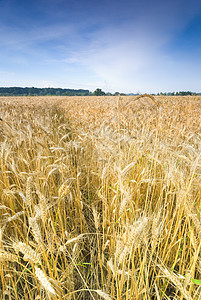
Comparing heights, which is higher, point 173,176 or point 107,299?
point 173,176

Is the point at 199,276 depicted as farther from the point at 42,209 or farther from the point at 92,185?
the point at 92,185

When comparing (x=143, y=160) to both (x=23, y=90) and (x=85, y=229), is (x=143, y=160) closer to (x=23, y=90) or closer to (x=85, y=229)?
(x=85, y=229)

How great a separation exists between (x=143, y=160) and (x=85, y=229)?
3.26ft

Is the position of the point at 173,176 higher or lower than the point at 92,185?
higher

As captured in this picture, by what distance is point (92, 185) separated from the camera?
7.63 feet

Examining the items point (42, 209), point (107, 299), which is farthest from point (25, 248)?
point (107, 299)

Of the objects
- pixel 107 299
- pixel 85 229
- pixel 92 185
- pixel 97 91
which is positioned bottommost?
pixel 85 229

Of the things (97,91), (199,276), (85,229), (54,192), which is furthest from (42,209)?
(97,91)

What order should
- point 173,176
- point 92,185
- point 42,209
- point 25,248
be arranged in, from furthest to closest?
point 92,185 → point 173,176 → point 42,209 → point 25,248

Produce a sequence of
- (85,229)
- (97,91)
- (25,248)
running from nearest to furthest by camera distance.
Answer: (25,248) → (85,229) → (97,91)

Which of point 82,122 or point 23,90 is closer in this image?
point 82,122

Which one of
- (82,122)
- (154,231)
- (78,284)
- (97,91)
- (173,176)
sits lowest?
(78,284)

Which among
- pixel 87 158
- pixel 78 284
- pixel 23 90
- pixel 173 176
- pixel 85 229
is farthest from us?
pixel 23 90

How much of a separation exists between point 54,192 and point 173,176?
1355mm
